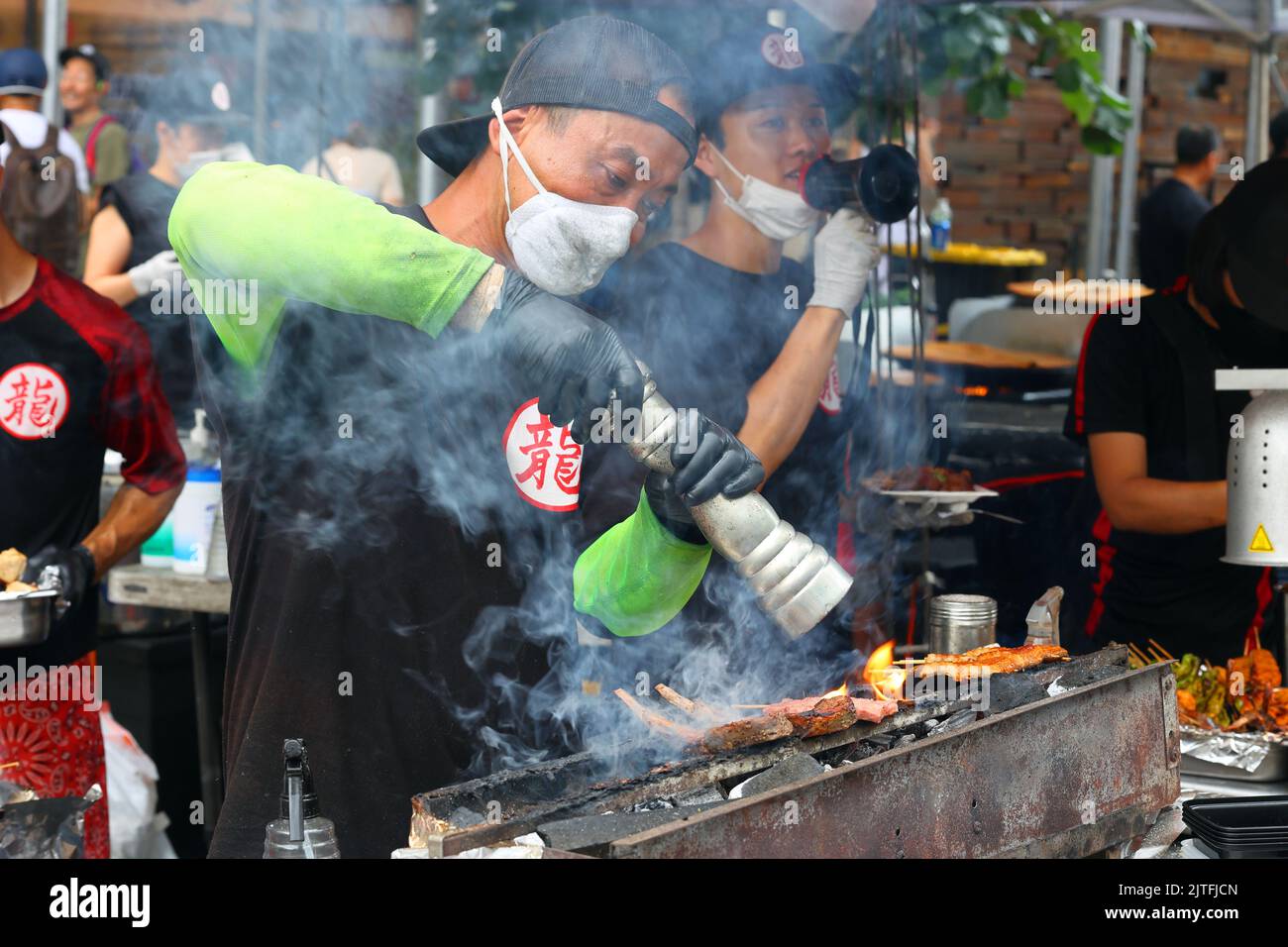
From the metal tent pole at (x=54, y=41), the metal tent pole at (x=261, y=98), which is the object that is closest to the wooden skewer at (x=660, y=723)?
the metal tent pole at (x=261, y=98)

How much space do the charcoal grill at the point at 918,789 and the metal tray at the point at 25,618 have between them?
1.42 meters

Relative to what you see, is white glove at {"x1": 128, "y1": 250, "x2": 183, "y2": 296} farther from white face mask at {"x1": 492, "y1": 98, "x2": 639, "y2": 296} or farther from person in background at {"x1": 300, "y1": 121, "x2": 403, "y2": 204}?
white face mask at {"x1": 492, "y1": 98, "x2": 639, "y2": 296}

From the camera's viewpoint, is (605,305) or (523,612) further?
(605,305)

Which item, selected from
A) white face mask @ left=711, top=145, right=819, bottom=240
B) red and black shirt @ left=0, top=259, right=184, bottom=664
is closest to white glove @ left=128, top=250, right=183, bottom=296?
red and black shirt @ left=0, top=259, right=184, bottom=664

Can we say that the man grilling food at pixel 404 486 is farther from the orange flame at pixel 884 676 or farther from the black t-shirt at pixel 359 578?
the orange flame at pixel 884 676

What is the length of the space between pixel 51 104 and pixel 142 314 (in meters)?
2.57

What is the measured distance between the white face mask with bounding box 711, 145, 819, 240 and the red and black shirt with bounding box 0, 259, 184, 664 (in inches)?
59.6

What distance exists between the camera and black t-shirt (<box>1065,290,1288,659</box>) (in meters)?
3.56

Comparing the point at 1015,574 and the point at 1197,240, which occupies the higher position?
the point at 1197,240

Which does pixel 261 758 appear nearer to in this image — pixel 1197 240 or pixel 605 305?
pixel 605 305

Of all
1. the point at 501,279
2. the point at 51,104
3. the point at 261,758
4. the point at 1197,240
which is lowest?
Answer: the point at 261,758

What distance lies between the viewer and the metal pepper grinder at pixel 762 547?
179cm

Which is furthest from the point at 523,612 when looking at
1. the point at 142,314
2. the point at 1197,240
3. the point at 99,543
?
the point at 142,314

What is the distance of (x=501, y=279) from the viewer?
1.76 metres
